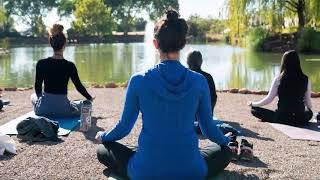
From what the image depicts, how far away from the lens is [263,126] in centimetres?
669

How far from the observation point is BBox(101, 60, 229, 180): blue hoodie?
315 centimetres

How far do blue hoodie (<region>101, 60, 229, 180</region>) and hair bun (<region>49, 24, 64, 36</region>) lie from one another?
10.5 feet

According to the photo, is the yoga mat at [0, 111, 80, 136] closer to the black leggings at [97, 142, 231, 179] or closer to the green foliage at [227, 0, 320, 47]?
the black leggings at [97, 142, 231, 179]

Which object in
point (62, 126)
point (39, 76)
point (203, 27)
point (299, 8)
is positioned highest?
point (203, 27)

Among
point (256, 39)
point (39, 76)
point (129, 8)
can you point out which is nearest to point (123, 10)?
point (129, 8)

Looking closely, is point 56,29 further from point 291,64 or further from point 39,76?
point 291,64

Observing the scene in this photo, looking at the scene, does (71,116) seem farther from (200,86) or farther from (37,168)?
(200,86)

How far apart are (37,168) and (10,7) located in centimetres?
7744

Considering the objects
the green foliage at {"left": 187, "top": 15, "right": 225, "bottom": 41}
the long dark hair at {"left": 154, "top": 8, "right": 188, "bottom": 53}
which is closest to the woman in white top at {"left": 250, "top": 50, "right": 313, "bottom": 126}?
the long dark hair at {"left": 154, "top": 8, "right": 188, "bottom": 53}

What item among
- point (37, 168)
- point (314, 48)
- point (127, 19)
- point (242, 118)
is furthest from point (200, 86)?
point (127, 19)

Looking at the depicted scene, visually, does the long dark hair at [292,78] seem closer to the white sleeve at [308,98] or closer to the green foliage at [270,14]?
the white sleeve at [308,98]

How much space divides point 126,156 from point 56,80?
294cm

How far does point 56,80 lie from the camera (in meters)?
6.44

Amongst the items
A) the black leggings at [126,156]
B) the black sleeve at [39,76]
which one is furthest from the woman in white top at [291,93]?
the black sleeve at [39,76]
